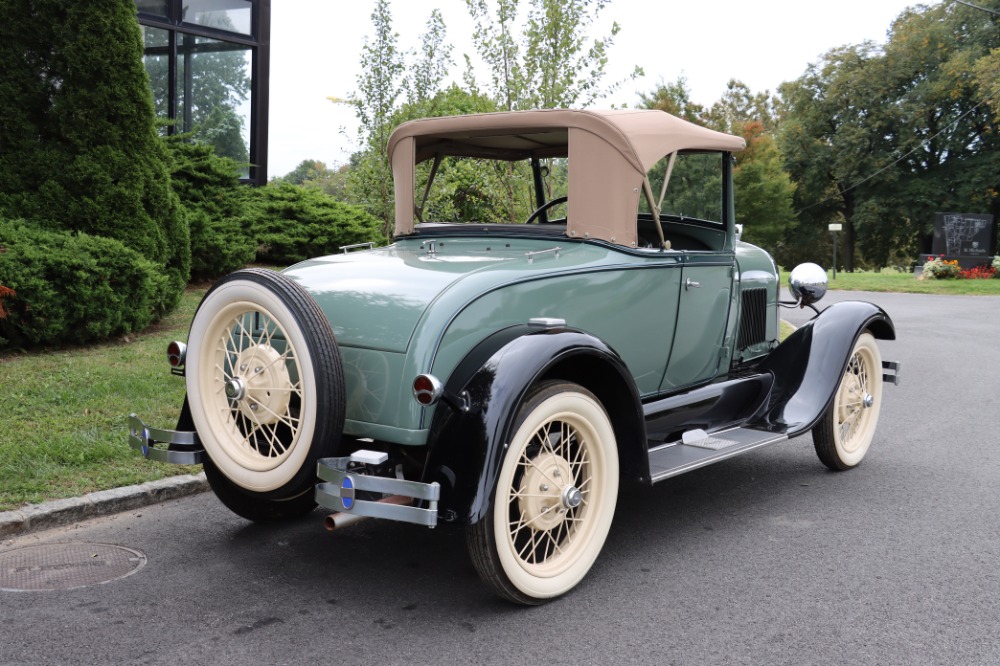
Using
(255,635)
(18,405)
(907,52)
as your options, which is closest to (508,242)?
(255,635)

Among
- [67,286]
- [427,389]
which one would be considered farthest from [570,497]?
[67,286]

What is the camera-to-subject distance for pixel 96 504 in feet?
14.8

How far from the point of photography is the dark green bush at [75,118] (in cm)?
799

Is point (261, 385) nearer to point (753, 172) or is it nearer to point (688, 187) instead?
point (688, 187)

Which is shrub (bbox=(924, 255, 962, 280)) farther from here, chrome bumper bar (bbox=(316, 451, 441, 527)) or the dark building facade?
chrome bumper bar (bbox=(316, 451, 441, 527))

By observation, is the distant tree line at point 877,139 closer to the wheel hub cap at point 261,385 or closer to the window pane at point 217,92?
the window pane at point 217,92

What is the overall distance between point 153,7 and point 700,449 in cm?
1199

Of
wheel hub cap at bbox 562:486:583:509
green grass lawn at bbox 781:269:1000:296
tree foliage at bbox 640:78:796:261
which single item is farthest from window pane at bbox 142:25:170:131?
tree foliage at bbox 640:78:796:261

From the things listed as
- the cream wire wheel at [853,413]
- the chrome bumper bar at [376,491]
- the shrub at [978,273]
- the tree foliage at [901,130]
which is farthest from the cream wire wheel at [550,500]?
the tree foliage at [901,130]

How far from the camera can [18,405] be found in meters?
5.93

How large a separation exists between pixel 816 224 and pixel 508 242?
49197 millimetres

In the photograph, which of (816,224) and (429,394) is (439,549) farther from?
(816,224)

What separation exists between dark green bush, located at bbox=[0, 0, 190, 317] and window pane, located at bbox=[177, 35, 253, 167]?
17.8 feet

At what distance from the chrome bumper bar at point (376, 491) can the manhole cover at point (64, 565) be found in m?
1.24
